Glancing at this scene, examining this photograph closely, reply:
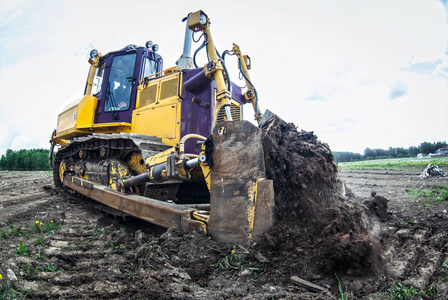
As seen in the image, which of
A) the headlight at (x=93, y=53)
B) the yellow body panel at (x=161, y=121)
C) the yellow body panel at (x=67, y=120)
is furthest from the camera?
the headlight at (x=93, y=53)

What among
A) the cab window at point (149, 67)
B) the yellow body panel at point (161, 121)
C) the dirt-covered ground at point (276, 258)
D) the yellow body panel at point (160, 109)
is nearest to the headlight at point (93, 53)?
the cab window at point (149, 67)

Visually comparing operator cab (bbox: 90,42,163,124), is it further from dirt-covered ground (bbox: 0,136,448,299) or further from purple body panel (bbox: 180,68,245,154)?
dirt-covered ground (bbox: 0,136,448,299)

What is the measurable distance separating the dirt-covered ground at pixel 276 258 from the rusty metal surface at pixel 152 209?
0.47 ft

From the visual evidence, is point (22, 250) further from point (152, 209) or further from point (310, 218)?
point (310, 218)

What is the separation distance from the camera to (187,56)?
6441 millimetres

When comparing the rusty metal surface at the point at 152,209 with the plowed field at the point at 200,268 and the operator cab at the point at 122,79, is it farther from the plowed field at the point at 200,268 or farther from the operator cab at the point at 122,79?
the operator cab at the point at 122,79

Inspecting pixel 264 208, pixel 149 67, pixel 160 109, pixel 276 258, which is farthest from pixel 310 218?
pixel 149 67

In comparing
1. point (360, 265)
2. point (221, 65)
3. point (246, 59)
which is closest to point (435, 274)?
point (360, 265)

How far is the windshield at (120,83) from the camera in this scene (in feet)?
18.4

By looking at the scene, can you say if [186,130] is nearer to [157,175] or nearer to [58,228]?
[157,175]

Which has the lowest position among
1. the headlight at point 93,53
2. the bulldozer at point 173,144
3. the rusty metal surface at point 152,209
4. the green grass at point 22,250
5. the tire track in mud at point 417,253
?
the green grass at point 22,250

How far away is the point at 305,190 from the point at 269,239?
0.78 metres

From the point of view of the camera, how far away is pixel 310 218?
8.73 feet

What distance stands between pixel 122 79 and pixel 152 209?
143 inches
